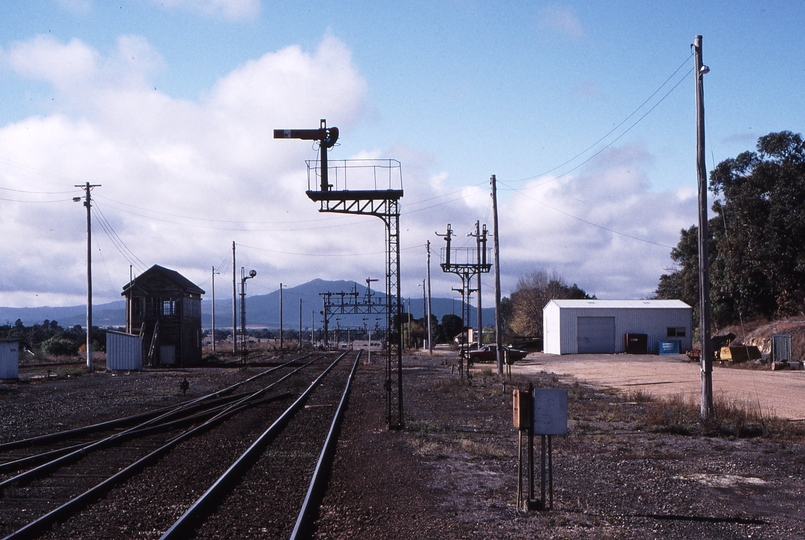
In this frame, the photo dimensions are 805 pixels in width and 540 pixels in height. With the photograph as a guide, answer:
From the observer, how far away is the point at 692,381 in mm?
27078

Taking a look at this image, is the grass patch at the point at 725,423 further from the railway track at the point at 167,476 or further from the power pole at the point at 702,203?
the railway track at the point at 167,476

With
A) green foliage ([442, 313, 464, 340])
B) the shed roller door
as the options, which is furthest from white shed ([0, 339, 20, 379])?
green foliage ([442, 313, 464, 340])

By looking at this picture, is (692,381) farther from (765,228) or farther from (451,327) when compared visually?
(451,327)

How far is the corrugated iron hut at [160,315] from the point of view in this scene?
44.2 m

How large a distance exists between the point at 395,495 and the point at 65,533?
3.77 metres

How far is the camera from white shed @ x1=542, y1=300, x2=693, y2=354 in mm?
51406

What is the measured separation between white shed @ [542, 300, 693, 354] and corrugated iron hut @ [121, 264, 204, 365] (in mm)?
25436

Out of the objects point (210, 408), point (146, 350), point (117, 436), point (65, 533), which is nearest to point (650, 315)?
point (146, 350)

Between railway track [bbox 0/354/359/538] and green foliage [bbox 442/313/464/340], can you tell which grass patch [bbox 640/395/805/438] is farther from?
green foliage [bbox 442/313/464/340]

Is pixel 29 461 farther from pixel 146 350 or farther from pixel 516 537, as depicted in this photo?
pixel 146 350

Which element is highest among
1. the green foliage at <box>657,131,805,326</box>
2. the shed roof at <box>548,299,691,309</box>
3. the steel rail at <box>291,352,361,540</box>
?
the green foliage at <box>657,131,805,326</box>

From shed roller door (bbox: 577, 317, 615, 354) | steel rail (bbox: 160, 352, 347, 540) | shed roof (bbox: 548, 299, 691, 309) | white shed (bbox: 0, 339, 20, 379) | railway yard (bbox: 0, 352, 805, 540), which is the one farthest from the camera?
shed roof (bbox: 548, 299, 691, 309)

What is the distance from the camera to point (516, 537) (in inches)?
289

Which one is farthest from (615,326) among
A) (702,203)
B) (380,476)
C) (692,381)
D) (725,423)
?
(380,476)
